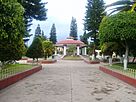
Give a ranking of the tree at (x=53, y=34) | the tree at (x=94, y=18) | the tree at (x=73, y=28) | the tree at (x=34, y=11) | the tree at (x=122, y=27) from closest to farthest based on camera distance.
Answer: the tree at (x=122, y=27), the tree at (x=34, y=11), the tree at (x=94, y=18), the tree at (x=53, y=34), the tree at (x=73, y=28)

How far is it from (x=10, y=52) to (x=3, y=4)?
568 inches

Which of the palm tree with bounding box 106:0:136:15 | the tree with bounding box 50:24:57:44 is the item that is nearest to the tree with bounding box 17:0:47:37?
the palm tree with bounding box 106:0:136:15

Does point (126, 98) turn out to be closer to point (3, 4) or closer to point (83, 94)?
point (83, 94)

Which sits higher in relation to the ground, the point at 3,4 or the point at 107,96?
the point at 3,4

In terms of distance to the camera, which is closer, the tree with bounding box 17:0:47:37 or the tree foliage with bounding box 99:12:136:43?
the tree foliage with bounding box 99:12:136:43

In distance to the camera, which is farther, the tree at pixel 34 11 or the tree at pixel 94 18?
the tree at pixel 94 18

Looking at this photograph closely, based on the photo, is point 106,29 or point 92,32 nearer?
point 106,29

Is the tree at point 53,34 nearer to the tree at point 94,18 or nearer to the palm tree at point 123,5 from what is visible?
the tree at point 94,18

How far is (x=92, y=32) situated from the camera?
67062 millimetres

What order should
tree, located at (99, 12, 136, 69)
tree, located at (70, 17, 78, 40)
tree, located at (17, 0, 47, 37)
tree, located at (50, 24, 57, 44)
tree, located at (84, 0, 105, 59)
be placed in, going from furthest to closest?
tree, located at (70, 17, 78, 40) < tree, located at (50, 24, 57, 44) < tree, located at (84, 0, 105, 59) < tree, located at (17, 0, 47, 37) < tree, located at (99, 12, 136, 69)

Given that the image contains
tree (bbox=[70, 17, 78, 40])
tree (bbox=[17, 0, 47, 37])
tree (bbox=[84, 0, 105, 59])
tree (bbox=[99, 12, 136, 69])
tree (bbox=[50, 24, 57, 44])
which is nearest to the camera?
tree (bbox=[99, 12, 136, 69])

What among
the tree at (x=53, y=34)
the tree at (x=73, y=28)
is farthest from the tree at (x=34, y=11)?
the tree at (x=73, y=28)

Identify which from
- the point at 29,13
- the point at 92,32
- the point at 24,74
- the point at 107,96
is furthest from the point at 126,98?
the point at 92,32

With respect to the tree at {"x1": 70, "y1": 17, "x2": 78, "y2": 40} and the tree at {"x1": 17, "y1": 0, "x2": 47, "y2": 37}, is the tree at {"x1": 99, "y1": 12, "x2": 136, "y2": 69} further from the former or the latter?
the tree at {"x1": 70, "y1": 17, "x2": 78, "y2": 40}
